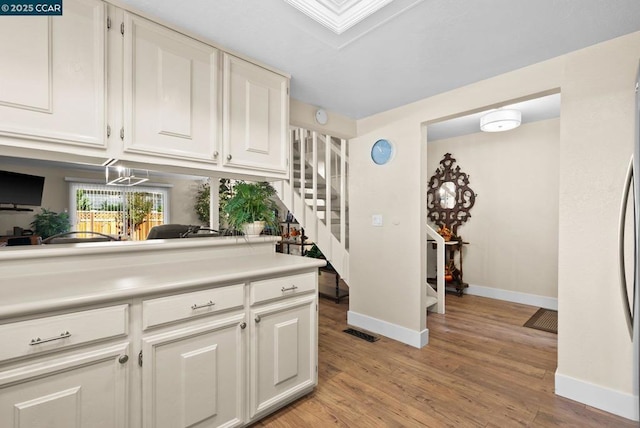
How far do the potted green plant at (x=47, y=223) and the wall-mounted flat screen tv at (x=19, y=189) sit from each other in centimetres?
188

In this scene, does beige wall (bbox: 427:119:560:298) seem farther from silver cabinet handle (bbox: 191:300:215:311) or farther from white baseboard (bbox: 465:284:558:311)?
silver cabinet handle (bbox: 191:300:215:311)

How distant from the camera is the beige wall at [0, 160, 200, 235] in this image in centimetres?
586

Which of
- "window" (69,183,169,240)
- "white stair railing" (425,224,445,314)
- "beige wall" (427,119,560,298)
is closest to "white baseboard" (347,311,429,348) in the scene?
"white stair railing" (425,224,445,314)

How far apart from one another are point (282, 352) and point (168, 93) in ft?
5.38

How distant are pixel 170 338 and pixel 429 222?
4507 millimetres

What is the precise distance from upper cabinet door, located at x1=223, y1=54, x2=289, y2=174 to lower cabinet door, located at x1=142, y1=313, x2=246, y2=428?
1030 mm

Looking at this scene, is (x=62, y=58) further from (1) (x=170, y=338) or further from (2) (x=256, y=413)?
(2) (x=256, y=413)

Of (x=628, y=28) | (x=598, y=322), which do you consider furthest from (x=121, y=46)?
(x=598, y=322)

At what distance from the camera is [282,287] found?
1779 millimetres

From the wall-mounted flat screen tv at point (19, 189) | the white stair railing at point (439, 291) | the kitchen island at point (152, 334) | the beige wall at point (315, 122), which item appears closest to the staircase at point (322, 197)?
the beige wall at point (315, 122)

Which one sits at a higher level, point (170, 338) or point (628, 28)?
point (628, 28)

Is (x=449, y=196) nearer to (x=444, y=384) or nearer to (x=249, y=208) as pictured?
(x=444, y=384)

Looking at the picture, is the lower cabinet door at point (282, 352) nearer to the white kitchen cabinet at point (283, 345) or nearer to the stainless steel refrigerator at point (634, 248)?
the white kitchen cabinet at point (283, 345)

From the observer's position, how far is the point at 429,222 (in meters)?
5.04
